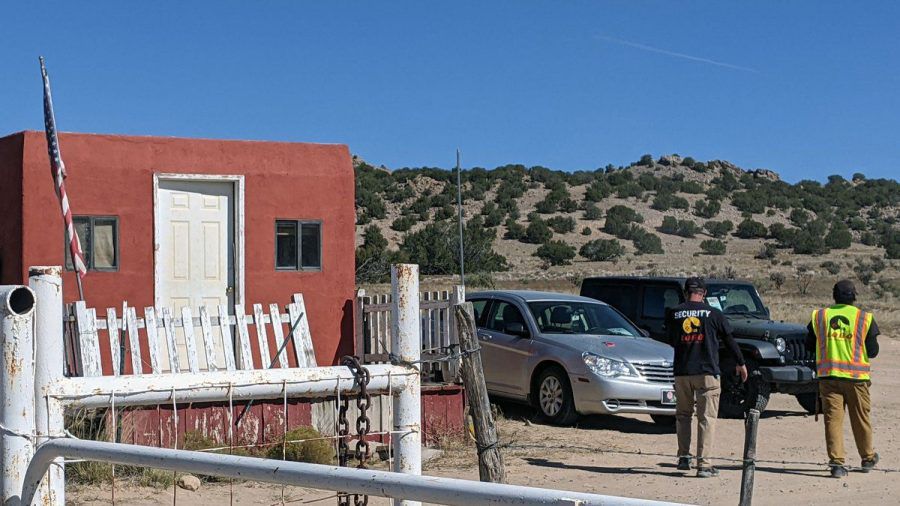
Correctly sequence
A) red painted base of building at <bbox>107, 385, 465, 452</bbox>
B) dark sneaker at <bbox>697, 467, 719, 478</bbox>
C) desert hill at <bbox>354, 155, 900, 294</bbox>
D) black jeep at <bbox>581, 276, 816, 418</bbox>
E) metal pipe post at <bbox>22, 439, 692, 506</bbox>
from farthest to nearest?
desert hill at <bbox>354, 155, 900, 294</bbox>, black jeep at <bbox>581, 276, 816, 418</bbox>, dark sneaker at <bbox>697, 467, 719, 478</bbox>, red painted base of building at <bbox>107, 385, 465, 452</bbox>, metal pipe post at <bbox>22, 439, 692, 506</bbox>

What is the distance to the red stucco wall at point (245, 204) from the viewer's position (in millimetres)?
12414

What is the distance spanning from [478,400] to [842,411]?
4.92 m

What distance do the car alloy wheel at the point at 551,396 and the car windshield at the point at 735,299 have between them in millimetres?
3273

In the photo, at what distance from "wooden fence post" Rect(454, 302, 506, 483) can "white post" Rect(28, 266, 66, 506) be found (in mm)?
3732

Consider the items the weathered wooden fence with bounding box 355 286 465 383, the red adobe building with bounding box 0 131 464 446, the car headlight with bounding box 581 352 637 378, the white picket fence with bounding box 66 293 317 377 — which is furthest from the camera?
the car headlight with bounding box 581 352 637 378

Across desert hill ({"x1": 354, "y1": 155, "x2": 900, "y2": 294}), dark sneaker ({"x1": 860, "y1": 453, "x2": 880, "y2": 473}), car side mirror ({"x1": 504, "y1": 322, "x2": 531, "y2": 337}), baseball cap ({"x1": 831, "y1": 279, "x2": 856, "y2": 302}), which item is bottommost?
dark sneaker ({"x1": 860, "y1": 453, "x2": 880, "y2": 473})

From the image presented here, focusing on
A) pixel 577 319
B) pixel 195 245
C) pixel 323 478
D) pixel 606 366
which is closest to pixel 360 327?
pixel 195 245

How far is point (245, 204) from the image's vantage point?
528 inches

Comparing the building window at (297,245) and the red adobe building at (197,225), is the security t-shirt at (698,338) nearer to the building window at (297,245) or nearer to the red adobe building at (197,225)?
the red adobe building at (197,225)

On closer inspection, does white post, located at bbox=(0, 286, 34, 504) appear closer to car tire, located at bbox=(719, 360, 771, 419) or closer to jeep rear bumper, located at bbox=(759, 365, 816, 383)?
jeep rear bumper, located at bbox=(759, 365, 816, 383)

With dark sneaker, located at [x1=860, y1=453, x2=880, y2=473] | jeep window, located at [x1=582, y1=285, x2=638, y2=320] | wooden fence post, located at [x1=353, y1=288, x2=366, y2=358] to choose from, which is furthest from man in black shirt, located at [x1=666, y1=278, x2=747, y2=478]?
→ jeep window, located at [x1=582, y1=285, x2=638, y2=320]

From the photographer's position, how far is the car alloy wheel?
13234 millimetres

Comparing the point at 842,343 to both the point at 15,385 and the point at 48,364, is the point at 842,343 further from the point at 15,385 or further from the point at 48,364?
the point at 15,385

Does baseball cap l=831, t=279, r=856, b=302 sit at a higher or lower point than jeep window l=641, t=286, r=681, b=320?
higher
